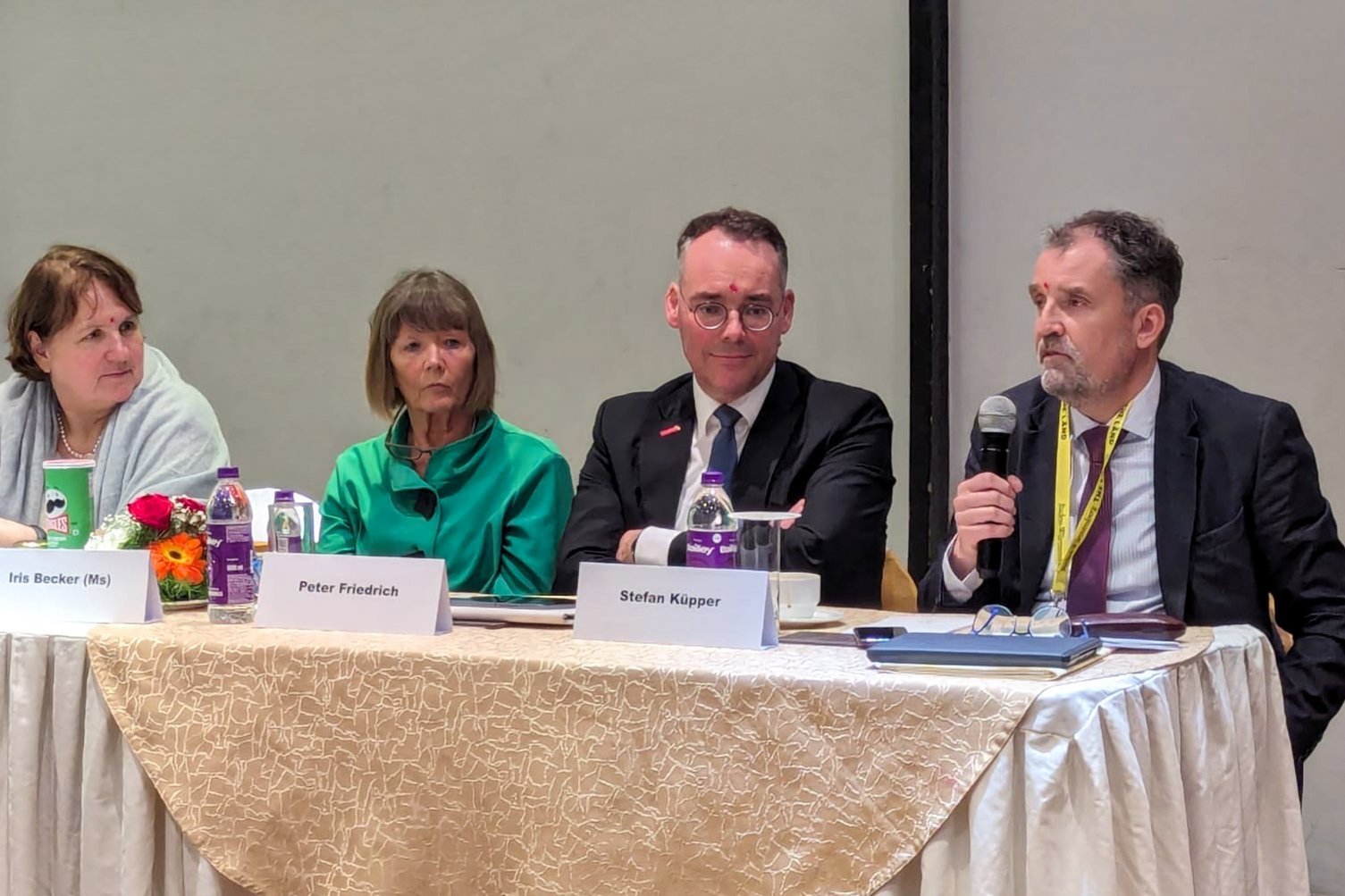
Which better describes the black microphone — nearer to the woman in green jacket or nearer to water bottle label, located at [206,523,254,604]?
the woman in green jacket

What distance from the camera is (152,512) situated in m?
2.22

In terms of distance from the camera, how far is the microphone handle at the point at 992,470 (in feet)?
6.72

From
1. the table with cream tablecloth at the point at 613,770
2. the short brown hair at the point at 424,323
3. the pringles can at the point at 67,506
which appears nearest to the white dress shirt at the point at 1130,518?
the table with cream tablecloth at the point at 613,770

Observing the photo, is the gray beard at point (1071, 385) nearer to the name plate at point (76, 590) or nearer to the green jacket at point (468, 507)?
the green jacket at point (468, 507)

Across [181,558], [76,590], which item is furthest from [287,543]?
[76,590]

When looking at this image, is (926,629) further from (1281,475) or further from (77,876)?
(77,876)

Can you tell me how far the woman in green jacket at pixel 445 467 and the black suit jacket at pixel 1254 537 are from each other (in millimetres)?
836

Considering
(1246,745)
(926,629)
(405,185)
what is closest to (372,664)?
(926,629)

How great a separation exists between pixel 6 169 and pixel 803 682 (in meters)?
4.04

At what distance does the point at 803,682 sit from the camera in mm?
1646

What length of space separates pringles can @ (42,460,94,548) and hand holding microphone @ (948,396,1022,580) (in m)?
1.40

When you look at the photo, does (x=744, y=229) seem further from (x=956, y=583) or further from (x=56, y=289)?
(x=56, y=289)

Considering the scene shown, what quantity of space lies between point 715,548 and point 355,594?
51cm

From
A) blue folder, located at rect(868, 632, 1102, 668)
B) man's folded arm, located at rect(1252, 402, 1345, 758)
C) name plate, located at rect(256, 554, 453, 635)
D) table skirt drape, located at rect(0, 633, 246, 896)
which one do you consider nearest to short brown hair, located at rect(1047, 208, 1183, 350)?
man's folded arm, located at rect(1252, 402, 1345, 758)
